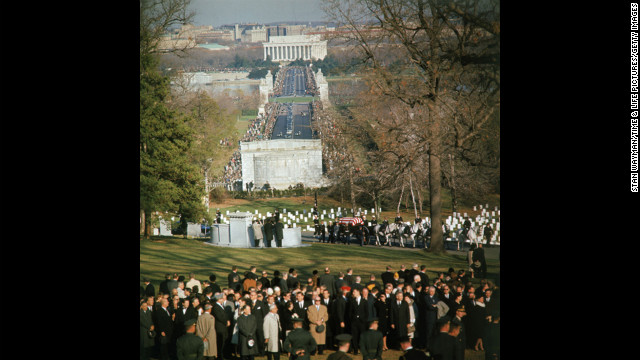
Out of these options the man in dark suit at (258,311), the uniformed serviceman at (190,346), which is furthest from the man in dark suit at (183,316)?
the man in dark suit at (258,311)

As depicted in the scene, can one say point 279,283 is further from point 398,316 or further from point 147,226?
point 147,226

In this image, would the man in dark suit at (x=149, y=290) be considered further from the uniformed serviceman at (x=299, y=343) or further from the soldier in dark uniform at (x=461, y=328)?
the soldier in dark uniform at (x=461, y=328)

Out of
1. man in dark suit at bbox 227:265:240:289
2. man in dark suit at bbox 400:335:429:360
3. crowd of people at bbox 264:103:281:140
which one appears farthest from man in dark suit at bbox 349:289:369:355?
crowd of people at bbox 264:103:281:140

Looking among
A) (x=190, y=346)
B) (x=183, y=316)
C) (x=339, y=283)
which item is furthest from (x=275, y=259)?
(x=190, y=346)

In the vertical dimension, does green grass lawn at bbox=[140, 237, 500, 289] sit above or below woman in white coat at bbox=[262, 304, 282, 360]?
above

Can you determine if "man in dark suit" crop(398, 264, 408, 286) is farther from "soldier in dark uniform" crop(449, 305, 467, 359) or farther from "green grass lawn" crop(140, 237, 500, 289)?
"soldier in dark uniform" crop(449, 305, 467, 359)
